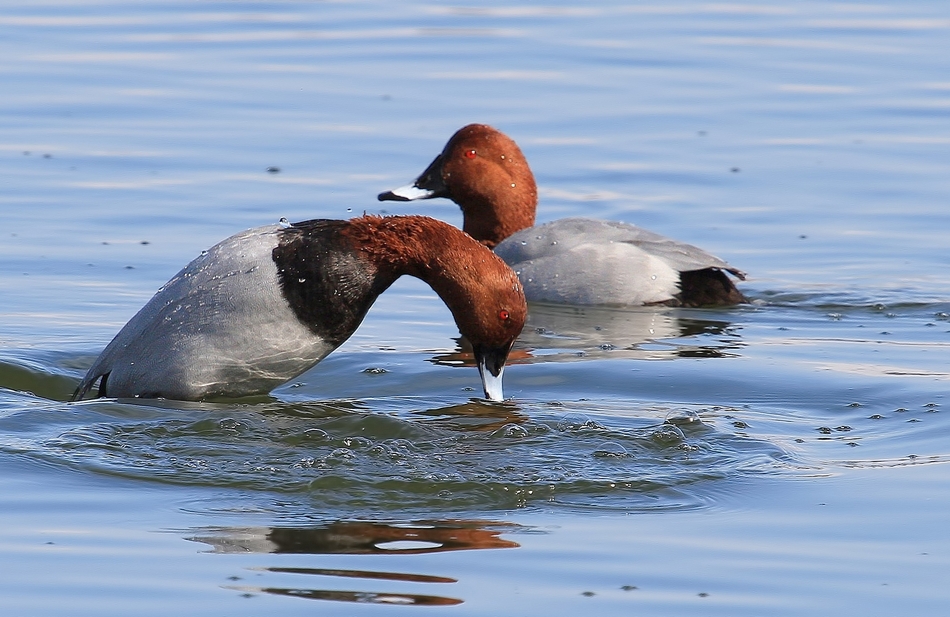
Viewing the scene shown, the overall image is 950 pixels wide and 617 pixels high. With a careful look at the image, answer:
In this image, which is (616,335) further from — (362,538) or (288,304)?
(362,538)

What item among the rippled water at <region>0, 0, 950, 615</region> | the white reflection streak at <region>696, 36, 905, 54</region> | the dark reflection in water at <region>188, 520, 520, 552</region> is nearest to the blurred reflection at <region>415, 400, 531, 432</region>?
the rippled water at <region>0, 0, 950, 615</region>

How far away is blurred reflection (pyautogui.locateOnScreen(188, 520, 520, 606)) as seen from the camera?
490 centimetres

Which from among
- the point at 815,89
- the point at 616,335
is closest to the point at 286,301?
the point at 616,335

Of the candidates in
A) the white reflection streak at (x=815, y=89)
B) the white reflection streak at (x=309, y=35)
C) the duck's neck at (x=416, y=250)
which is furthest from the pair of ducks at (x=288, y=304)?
the white reflection streak at (x=309, y=35)

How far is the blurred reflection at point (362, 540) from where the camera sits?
490 cm

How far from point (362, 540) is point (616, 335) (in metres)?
4.07

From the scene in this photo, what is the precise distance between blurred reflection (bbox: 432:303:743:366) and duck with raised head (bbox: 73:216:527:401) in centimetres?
129

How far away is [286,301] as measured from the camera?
693 centimetres

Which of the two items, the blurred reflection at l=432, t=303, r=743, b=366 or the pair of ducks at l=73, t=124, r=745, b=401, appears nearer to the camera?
the pair of ducks at l=73, t=124, r=745, b=401

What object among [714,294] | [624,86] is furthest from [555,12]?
[714,294]

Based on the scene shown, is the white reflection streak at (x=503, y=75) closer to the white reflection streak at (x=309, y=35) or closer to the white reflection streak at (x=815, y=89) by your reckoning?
the white reflection streak at (x=309, y=35)

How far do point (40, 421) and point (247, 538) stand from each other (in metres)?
1.88

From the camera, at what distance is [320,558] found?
5.04 m

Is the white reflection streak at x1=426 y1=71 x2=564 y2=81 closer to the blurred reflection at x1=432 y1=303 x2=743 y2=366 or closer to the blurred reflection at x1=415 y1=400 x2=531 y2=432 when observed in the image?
the blurred reflection at x1=432 y1=303 x2=743 y2=366
